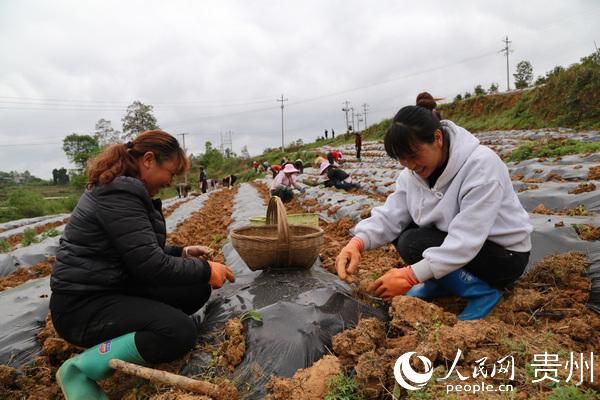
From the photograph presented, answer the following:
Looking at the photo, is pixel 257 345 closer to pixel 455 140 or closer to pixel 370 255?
pixel 455 140

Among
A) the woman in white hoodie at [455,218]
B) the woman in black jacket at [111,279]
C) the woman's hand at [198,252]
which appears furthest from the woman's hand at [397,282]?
the woman's hand at [198,252]

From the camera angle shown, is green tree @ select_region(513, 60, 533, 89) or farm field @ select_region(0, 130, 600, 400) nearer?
farm field @ select_region(0, 130, 600, 400)

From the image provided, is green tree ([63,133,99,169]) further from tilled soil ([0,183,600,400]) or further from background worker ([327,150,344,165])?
tilled soil ([0,183,600,400])

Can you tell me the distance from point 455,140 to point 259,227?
1.66 metres

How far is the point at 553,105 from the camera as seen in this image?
663 inches

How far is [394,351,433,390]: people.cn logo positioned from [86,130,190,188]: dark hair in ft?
4.65

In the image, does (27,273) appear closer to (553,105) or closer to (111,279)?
(111,279)

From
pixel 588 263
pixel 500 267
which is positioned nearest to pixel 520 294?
pixel 500 267

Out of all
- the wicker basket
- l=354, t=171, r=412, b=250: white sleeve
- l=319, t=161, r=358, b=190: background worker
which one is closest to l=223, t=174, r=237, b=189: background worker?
l=319, t=161, r=358, b=190: background worker

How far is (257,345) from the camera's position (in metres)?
1.86

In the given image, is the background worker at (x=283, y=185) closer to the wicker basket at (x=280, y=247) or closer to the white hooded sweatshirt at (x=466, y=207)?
the wicker basket at (x=280, y=247)

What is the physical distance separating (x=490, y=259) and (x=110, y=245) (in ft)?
6.07

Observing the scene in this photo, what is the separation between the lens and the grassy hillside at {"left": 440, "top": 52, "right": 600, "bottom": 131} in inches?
575

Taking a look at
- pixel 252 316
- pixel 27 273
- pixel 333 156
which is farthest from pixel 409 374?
pixel 333 156
